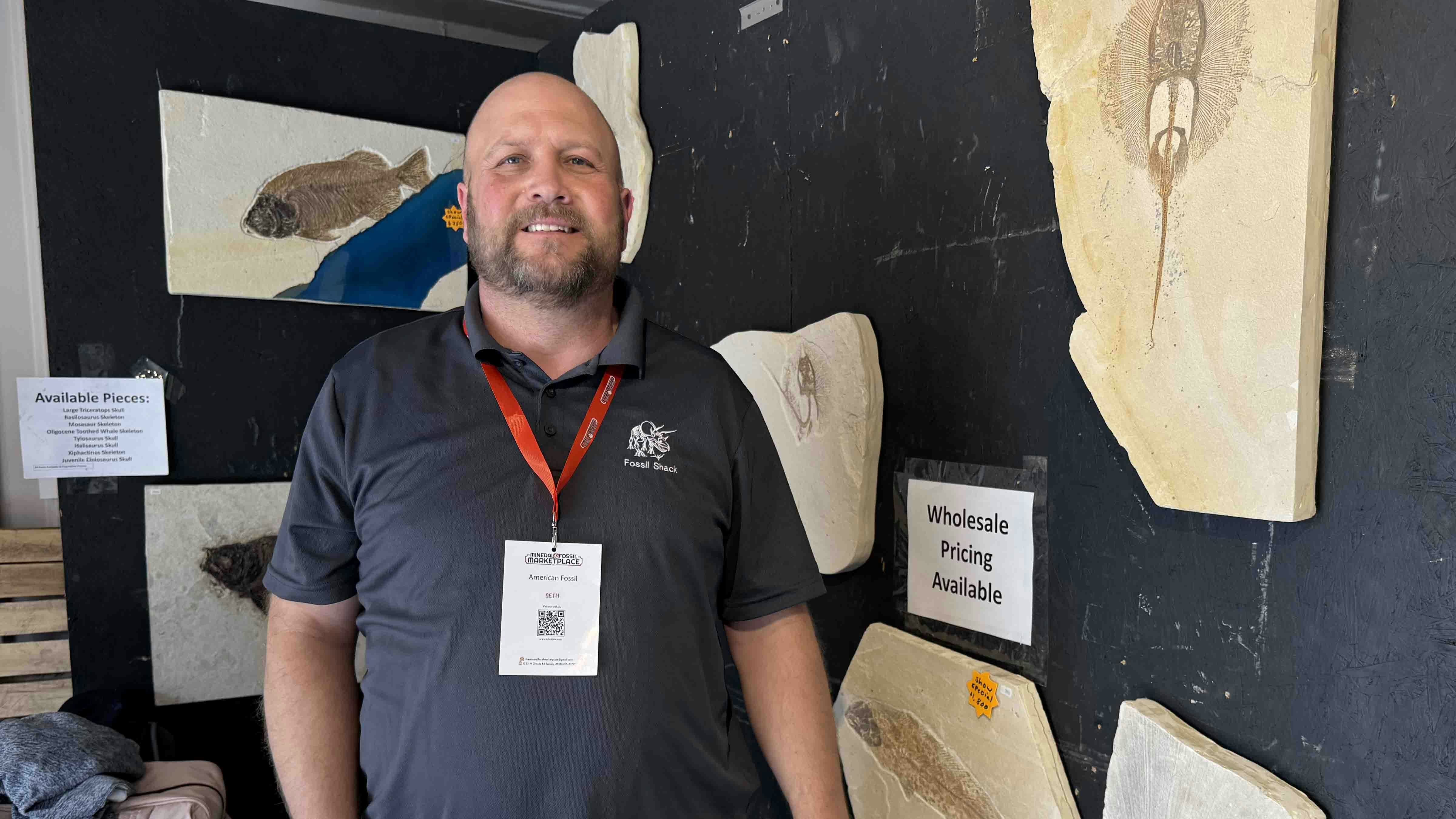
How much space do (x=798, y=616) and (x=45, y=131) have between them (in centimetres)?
246

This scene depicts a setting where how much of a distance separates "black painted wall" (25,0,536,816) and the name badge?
76.1 inches

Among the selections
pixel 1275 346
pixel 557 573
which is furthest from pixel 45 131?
pixel 1275 346

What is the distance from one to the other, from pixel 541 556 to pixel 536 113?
640 mm

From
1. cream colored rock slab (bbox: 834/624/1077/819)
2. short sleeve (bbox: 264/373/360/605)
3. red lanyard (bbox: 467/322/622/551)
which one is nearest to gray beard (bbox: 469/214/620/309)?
red lanyard (bbox: 467/322/622/551)

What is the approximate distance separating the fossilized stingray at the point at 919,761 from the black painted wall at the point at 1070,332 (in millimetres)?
173

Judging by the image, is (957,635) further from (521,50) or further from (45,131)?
(45,131)

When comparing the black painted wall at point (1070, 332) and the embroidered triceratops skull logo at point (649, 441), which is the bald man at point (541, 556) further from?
the black painted wall at point (1070, 332)

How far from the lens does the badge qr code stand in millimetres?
1104

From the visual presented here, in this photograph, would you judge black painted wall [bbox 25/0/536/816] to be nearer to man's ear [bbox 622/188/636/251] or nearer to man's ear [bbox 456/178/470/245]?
man's ear [bbox 456/178/470/245]

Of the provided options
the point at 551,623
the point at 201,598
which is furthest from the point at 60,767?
the point at 551,623

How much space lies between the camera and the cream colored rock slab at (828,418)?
5.68 ft

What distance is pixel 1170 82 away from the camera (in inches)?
45.9

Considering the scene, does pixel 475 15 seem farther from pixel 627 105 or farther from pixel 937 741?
pixel 937 741

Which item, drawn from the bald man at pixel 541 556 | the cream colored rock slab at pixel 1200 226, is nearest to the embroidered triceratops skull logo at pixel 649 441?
the bald man at pixel 541 556
